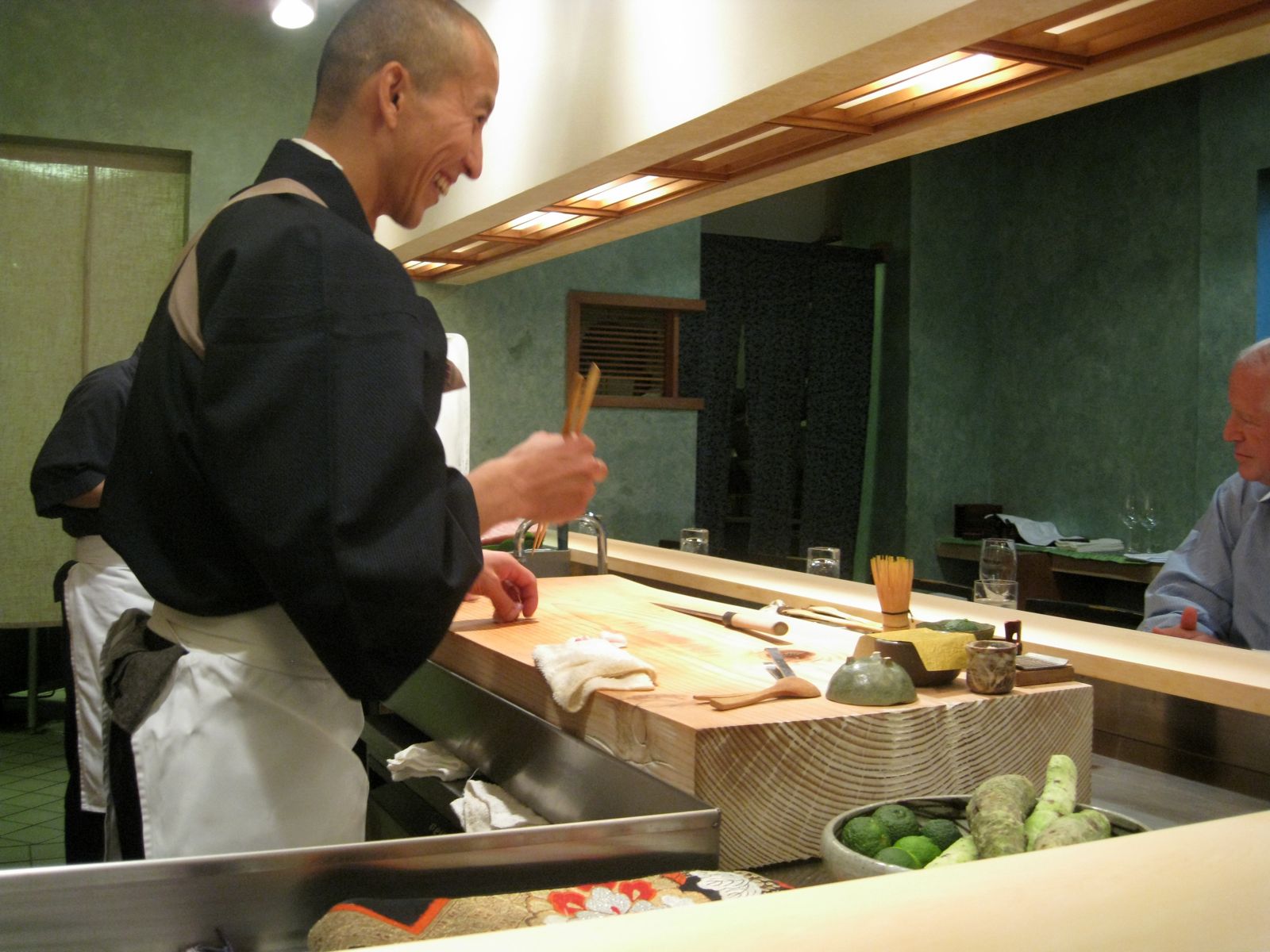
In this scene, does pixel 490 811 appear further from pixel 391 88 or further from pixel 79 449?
pixel 79 449

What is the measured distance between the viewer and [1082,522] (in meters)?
7.65

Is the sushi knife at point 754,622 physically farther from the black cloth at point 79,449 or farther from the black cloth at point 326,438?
the black cloth at point 79,449

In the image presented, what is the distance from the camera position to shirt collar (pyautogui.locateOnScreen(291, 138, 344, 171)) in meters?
1.38

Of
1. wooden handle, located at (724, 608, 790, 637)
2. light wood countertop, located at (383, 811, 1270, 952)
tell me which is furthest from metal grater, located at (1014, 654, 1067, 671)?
light wood countertop, located at (383, 811, 1270, 952)

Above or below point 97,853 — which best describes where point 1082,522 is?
above

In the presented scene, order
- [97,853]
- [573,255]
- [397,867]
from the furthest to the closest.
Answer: [573,255] → [97,853] → [397,867]

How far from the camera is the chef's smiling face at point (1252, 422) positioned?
109 inches

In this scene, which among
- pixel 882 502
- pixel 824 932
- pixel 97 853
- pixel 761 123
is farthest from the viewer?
pixel 882 502

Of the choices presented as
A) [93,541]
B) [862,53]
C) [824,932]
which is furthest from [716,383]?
[824,932]

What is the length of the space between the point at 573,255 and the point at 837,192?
3.33 metres

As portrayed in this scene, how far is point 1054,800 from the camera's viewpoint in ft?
4.08

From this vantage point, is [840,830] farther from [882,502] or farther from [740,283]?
[882,502]

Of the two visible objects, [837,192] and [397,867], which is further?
[837,192]

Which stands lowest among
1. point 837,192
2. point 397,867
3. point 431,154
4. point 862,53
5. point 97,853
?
point 97,853
